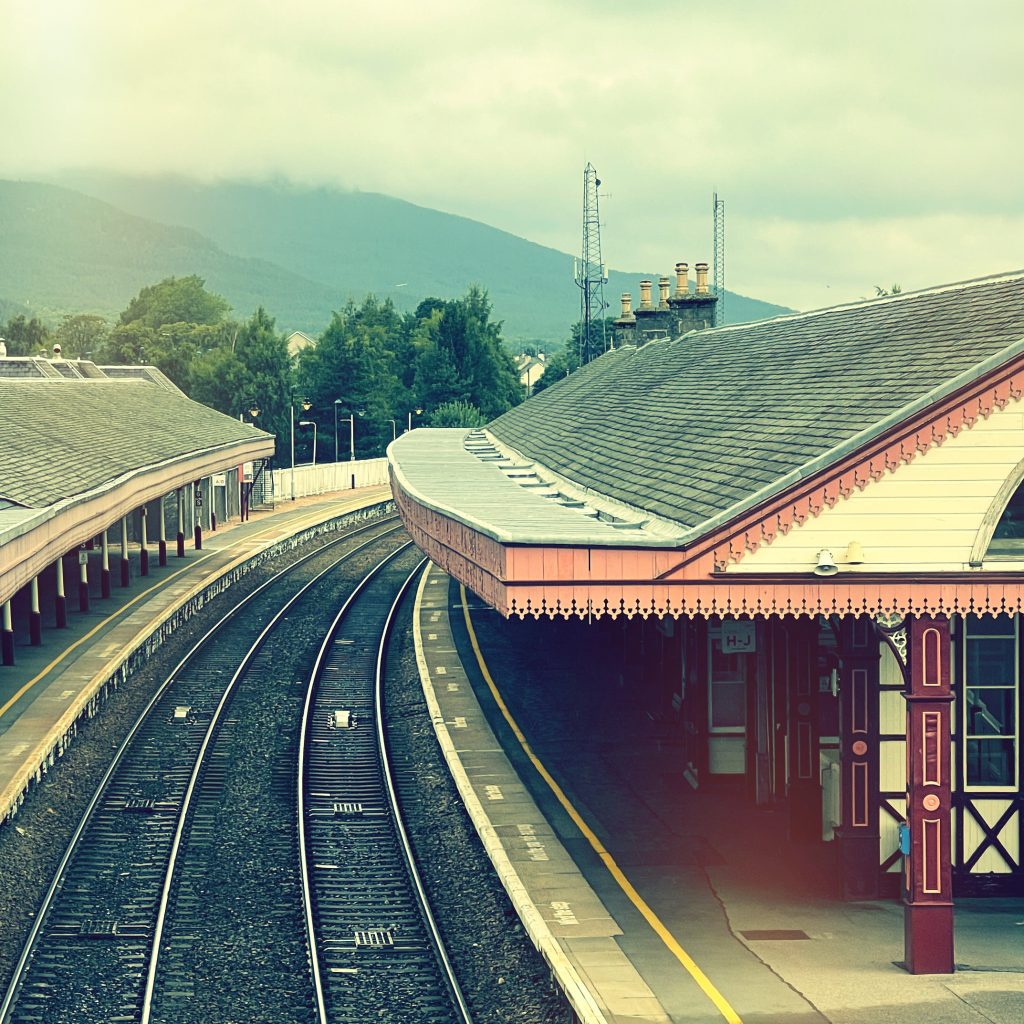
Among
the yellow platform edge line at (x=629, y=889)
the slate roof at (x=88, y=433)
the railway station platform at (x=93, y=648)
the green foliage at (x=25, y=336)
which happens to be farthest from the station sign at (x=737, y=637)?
the green foliage at (x=25, y=336)

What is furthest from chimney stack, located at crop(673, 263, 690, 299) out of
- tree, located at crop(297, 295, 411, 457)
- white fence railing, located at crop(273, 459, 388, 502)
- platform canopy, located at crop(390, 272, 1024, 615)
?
tree, located at crop(297, 295, 411, 457)

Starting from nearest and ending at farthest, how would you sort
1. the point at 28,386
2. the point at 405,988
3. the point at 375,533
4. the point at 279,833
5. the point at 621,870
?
1. the point at 405,988
2. the point at 621,870
3. the point at 279,833
4. the point at 28,386
5. the point at 375,533

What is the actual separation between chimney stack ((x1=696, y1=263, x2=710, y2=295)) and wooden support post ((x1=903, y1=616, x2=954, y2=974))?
2936 centimetres

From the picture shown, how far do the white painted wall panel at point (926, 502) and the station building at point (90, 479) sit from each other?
1300 centimetres

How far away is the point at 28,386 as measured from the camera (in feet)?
171

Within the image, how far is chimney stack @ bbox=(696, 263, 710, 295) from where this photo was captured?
141ft

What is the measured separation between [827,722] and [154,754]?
1206 centimetres

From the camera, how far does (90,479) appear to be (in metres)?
34.6

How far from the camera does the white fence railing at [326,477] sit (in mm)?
82500

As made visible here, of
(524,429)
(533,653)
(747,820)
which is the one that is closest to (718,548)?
(747,820)

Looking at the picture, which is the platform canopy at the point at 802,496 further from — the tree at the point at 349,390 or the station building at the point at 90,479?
the tree at the point at 349,390

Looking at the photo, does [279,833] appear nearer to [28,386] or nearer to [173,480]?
[173,480]

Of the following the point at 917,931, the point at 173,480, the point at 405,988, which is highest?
the point at 173,480

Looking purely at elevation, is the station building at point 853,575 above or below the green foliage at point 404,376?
below
